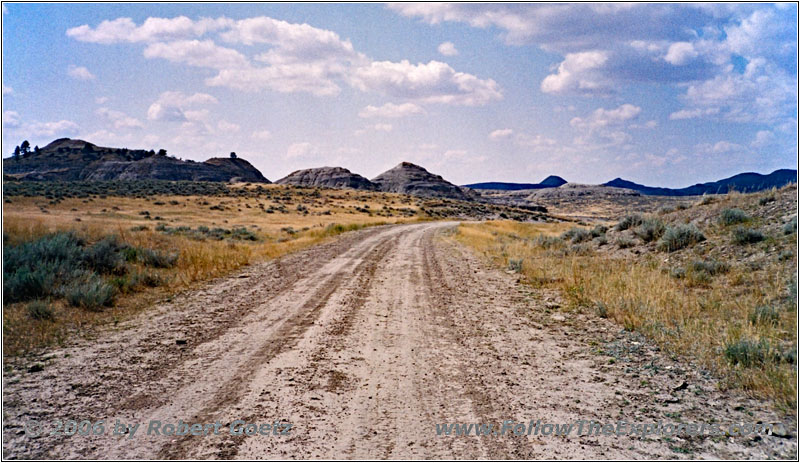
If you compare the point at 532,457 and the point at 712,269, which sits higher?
the point at 712,269

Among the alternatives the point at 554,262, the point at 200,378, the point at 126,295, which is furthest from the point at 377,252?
the point at 200,378

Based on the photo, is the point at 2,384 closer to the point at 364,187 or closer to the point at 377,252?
the point at 377,252

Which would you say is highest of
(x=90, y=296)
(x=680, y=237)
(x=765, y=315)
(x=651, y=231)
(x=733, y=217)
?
(x=733, y=217)

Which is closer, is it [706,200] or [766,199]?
[766,199]

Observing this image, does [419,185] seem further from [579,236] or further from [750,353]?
[750,353]

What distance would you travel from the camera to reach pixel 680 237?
14.2 metres

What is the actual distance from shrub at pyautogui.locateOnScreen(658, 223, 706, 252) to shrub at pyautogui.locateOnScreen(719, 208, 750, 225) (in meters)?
1.07

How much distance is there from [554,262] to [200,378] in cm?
1205

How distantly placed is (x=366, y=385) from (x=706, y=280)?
348 inches

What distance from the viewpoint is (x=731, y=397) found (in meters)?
4.91

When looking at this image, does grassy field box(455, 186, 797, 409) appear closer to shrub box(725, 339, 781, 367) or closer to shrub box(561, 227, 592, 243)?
shrub box(725, 339, 781, 367)

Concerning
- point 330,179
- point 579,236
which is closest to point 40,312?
point 579,236

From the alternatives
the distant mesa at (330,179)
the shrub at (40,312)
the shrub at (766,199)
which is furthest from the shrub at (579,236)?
the distant mesa at (330,179)

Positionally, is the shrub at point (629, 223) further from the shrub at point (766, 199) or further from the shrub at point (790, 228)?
the shrub at point (790, 228)
